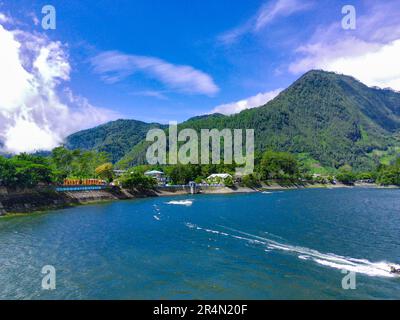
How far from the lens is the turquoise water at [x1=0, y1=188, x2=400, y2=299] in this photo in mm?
27578

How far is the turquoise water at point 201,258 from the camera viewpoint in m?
27.6

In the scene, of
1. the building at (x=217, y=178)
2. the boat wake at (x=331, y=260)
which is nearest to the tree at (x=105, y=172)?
the building at (x=217, y=178)

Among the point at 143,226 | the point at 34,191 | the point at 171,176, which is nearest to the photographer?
the point at 143,226

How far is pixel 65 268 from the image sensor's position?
3388 cm

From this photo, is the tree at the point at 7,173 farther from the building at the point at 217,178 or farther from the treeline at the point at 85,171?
the building at the point at 217,178

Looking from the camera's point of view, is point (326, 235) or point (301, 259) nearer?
point (301, 259)

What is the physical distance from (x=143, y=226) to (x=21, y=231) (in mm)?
22844

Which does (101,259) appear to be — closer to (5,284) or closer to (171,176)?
(5,284)

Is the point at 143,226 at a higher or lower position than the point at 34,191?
lower

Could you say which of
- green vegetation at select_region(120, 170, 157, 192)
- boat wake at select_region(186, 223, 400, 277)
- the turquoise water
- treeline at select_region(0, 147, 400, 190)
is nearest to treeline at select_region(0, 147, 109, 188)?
treeline at select_region(0, 147, 400, 190)

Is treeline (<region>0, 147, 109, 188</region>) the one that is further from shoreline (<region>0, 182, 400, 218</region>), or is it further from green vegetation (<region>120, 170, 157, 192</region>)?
green vegetation (<region>120, 170, 157, 192</region>)

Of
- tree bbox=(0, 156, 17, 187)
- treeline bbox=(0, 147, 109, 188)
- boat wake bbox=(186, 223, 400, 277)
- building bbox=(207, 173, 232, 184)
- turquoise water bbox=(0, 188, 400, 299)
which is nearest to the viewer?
turquoise water bbox=(0, 188, 400, 299)

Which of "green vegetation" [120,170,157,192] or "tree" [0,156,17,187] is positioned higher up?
"tree" [0,156,17,187]
